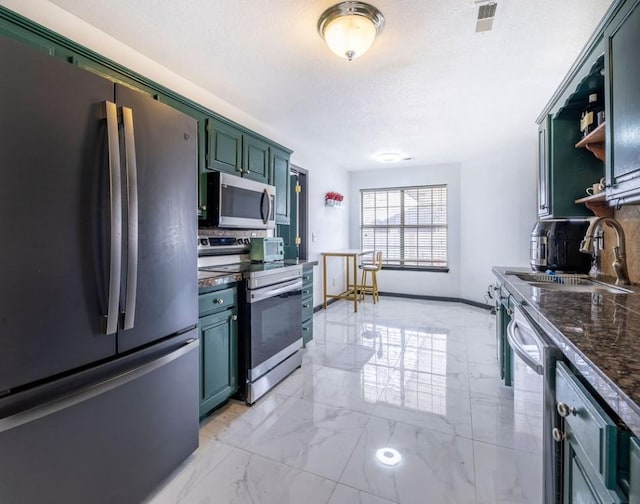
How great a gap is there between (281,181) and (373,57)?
1.47 m

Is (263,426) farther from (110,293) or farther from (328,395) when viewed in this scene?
(110,293)

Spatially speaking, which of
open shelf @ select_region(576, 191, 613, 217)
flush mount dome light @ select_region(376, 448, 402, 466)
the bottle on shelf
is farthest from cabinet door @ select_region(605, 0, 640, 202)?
flush mount dome light @ select_region(376, 448, 402, 466)

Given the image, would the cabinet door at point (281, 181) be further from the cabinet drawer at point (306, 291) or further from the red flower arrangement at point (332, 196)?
the red flower arrangement at point (332, 196)

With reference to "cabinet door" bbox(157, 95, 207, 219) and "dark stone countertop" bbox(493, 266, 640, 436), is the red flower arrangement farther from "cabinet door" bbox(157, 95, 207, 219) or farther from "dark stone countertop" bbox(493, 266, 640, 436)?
"dark stone countertop" bbox(493, 266, 640, 436)

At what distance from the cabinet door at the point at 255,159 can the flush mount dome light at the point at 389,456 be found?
227cm

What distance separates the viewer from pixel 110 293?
1226mm

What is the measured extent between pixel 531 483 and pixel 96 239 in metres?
1.84

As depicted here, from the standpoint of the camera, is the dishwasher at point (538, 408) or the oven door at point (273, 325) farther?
the oven door at point (273, 325)

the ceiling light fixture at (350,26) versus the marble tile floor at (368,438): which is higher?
the ceiling light fixture at (350,26)

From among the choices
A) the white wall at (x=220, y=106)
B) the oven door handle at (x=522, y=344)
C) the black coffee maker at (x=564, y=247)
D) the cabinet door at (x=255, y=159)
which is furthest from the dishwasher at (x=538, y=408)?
the white wall at (x=220, y=106)

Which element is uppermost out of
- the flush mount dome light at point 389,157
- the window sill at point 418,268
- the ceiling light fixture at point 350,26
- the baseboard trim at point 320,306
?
the flush mount dome light at point 389,157

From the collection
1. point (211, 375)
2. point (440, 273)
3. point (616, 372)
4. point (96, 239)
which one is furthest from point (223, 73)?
point (440, 273)

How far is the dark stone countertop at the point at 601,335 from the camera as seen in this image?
0.64 m

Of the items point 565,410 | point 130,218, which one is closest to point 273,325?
point 130,218
